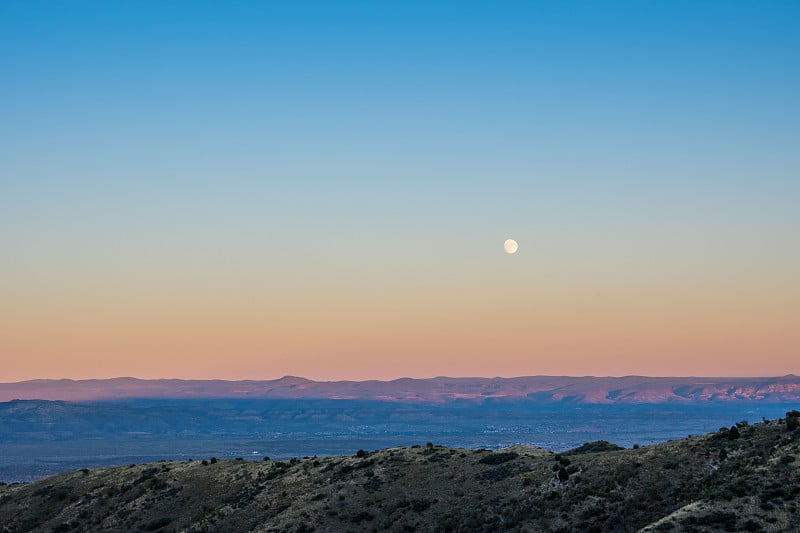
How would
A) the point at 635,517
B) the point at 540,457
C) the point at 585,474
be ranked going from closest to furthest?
the point at 635,517
the point at 585,474
the point at 540,457

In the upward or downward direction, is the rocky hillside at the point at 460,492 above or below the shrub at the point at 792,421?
below

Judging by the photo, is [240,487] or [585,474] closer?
[585,474]

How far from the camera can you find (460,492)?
74.9 metres

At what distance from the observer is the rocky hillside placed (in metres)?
55.6

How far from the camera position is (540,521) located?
6341 centimetres

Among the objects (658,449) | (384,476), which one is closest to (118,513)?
(384,476)

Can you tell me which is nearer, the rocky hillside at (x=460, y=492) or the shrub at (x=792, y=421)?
the rocky hillside at (x=460, y=492)

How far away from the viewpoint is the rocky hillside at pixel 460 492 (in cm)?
5556

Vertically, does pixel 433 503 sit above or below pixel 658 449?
below

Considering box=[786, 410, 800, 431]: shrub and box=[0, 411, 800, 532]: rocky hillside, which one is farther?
box=[786, 410, 800, 431]: shrub

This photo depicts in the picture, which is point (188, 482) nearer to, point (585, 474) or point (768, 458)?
point (585, 474)

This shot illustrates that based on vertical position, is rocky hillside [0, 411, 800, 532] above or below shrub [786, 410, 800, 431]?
below

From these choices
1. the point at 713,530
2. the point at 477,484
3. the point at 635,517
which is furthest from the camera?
the point at 477,484

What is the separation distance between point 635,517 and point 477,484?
1935cm
